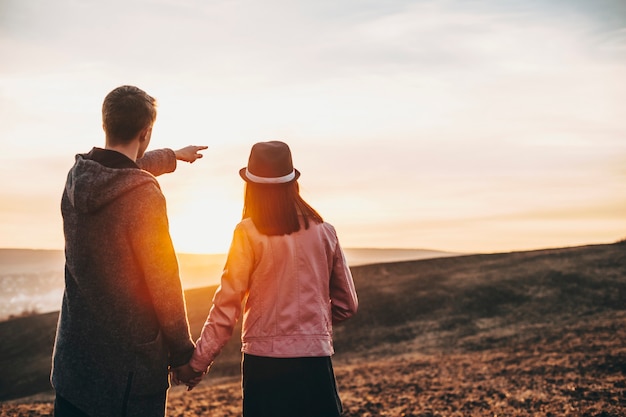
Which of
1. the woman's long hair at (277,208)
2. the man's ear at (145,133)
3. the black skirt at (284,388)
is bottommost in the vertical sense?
the black skirt at (284,388)

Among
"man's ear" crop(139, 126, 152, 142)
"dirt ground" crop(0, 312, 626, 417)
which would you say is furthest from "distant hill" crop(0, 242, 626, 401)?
"man's ear" crop(139, 126, 152, 142)

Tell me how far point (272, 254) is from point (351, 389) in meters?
10.4

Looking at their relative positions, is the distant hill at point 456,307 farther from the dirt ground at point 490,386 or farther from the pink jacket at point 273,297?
the pink jacket at point 273,297

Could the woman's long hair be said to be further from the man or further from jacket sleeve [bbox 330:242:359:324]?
the man

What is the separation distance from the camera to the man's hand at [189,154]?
13.6 feet

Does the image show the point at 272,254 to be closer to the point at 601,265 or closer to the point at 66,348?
the point at 66,348

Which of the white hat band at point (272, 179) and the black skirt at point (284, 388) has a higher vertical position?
the white hat band at point (272, 179)

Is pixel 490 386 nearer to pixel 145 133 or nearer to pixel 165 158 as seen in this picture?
pixel 165 158

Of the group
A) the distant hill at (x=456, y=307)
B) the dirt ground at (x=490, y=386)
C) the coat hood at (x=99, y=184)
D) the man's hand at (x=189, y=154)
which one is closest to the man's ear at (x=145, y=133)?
the coat hood at (x=99, y=184)

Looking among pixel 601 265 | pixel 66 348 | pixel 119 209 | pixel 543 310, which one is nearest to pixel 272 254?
pixel 119 209

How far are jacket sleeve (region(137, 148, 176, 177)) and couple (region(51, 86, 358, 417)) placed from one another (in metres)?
0.60

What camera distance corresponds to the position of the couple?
3039mm

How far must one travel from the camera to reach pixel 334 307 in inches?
150

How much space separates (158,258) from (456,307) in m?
24.6
